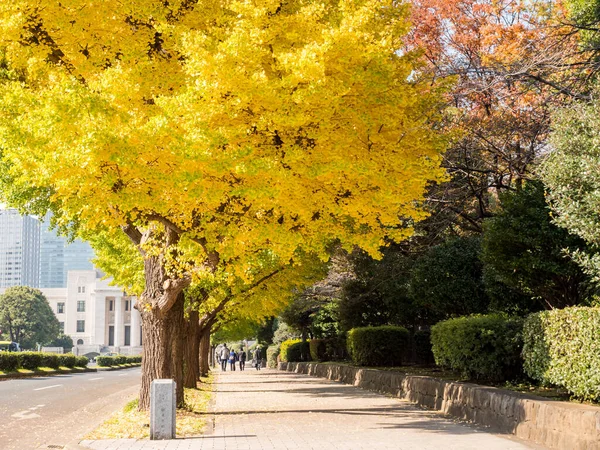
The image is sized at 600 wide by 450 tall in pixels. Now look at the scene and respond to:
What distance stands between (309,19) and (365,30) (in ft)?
3.01

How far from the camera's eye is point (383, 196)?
12234mm

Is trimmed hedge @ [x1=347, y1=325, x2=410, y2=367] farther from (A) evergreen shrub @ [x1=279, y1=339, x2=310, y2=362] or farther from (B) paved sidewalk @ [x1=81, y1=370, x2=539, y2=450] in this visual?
(A) evergreen shrub @ [x1=279, y1=339, x2=310, y2=362]

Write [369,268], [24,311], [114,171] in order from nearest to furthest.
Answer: [114,171]
[369,268]
[24,311]

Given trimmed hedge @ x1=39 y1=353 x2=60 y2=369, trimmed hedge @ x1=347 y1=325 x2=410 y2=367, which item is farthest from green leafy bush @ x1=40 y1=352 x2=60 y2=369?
trimmed hedge @ x1=347 y1=325 x2=410 y2=367

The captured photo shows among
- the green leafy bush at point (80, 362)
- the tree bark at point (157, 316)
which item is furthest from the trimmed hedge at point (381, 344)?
the green leafy bush at point (80, 362)

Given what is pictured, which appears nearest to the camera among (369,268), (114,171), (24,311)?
(114,171)

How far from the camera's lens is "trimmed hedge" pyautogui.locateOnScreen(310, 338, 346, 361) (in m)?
40.0

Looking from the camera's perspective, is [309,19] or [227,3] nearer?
[309,19]

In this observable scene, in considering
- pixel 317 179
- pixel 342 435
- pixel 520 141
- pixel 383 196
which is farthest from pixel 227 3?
pixel 520 141

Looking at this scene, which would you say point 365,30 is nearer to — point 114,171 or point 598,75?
point 114,171

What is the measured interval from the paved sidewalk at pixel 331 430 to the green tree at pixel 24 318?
9525cm

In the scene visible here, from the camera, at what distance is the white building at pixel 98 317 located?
132 meters

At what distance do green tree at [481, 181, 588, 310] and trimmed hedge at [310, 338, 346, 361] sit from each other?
934 inches

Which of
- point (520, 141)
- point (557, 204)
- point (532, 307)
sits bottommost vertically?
point (532, 307)
